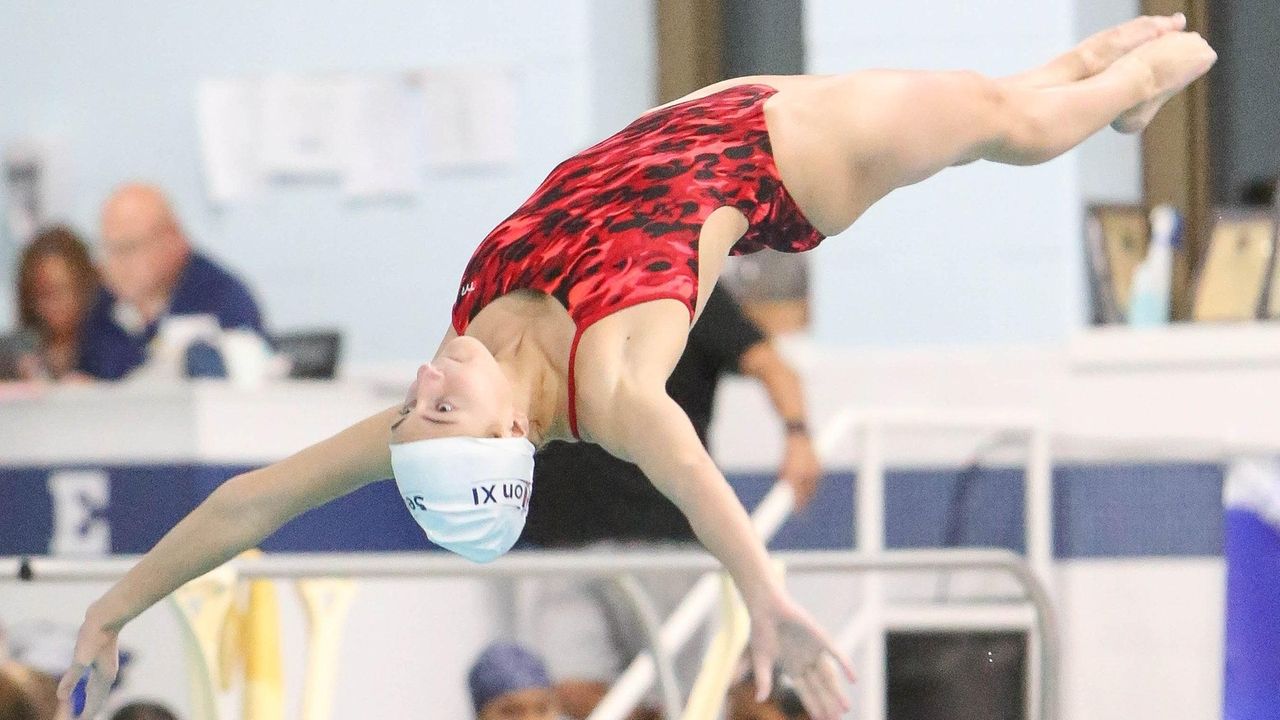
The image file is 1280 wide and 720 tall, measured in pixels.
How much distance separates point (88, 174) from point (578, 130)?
1.61 metres

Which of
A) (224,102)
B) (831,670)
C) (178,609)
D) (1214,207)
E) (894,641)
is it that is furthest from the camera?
(224,102)

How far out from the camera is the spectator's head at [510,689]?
409 cm

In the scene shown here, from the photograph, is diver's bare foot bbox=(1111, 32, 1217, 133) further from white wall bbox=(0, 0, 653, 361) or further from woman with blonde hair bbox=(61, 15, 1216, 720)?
white wall bbox=(0, 0, 653, 361)

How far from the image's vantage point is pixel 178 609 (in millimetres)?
3309

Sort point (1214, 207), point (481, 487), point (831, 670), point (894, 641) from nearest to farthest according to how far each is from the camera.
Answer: point (831, 670), point (481, 487), point (894, 641), point (1214, 207)

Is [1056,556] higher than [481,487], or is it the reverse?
[481,487]

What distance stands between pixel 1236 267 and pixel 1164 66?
1.76m

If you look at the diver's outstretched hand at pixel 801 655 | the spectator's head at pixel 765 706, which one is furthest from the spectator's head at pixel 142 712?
the diver's outstretched hand at pixel 801 655

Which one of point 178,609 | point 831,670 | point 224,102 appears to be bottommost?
point 178,609

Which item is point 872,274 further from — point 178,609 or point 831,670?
point 831,670

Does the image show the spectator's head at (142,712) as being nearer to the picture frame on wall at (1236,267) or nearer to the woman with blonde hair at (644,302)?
the woman with blonde hair at (644,302)

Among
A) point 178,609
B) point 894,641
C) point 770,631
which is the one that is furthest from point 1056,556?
point 770,631

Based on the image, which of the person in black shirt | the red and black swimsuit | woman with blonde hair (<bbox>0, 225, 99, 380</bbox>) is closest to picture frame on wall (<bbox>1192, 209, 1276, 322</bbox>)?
the person in black shirt

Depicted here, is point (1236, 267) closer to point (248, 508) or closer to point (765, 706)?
point (765, 706)
